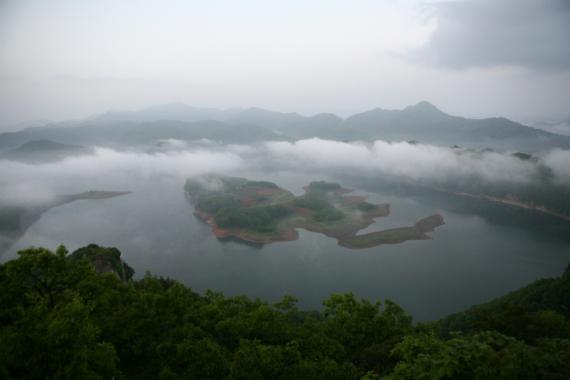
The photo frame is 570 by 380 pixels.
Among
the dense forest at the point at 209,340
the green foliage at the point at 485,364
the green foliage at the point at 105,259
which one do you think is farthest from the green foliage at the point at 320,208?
the green foliage at the point at 485,364

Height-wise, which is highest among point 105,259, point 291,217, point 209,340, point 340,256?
point 209,340

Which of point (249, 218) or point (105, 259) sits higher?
point (249, 218)

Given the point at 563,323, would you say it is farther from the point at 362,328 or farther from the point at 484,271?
the point at 484,271

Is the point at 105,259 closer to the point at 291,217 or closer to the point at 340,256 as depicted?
the point at 340,256

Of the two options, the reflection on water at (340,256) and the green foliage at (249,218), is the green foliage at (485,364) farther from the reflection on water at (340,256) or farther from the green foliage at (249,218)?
the green foliage at (249,218)

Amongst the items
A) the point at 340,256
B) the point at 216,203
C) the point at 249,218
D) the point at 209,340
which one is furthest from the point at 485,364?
the point at 216,203

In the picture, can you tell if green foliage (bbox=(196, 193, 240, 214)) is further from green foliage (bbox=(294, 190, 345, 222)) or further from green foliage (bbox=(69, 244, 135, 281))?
green foliage (bbox=(69, 244, 135, 281))
